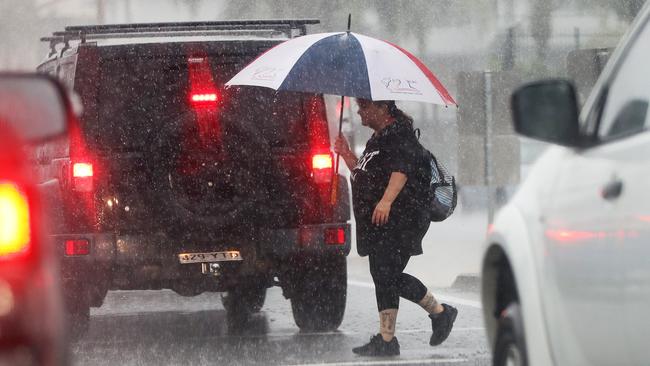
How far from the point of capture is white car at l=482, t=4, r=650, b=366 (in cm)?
415

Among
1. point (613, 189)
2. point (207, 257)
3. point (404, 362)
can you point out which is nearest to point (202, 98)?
point (207, 257)

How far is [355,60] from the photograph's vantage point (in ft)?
30.9

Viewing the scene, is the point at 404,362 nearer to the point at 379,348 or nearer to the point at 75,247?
the point at 379,348

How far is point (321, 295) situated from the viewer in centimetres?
1046

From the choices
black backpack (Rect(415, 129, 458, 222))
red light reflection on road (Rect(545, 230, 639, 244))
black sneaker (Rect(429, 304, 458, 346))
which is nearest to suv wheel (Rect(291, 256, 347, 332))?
black sneaker (Rect(429, 304, 458, 346))

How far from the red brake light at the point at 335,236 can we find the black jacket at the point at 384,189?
0.77 metres

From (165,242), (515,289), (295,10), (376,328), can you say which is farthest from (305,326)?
(295,10)

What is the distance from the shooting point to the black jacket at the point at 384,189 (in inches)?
359

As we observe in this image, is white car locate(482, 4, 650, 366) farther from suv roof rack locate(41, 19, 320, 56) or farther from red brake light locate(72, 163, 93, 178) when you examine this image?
suv roof rack locate(41, 19, 320, 56)

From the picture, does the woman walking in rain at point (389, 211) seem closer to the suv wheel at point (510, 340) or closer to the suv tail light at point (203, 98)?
the suv tail light at point (203, 98)

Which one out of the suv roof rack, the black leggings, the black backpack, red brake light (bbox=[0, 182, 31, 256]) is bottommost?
the black leggings

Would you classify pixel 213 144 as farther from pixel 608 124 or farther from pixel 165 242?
pixel 608 124

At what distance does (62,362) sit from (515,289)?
2075 mm

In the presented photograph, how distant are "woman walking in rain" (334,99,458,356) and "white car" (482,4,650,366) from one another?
3.72 meters
